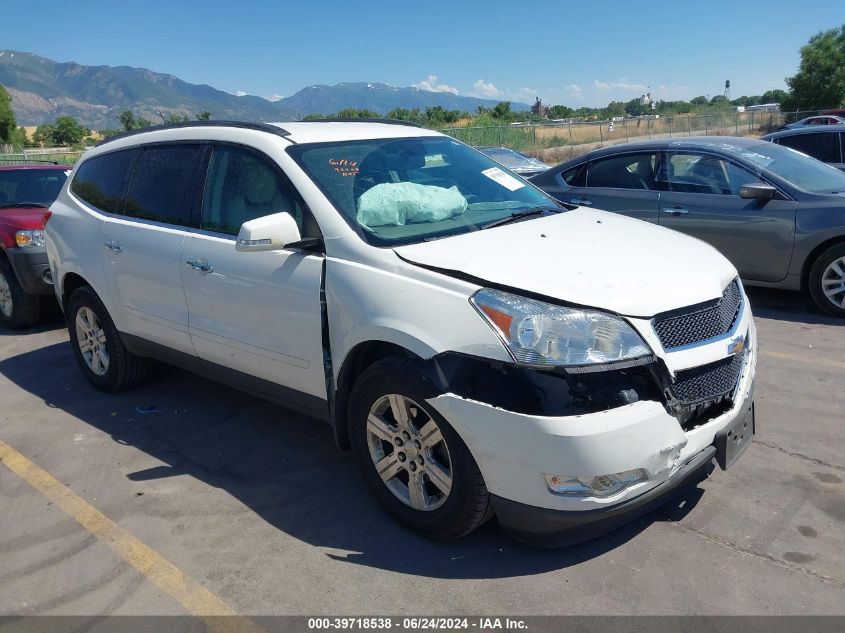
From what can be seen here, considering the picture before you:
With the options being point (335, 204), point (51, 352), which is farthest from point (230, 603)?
point (51, 352)

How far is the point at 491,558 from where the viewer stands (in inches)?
123

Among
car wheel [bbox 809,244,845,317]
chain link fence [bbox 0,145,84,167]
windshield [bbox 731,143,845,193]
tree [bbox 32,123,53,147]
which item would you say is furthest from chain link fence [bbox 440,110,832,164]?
tree [bbox 32,123,53,147]

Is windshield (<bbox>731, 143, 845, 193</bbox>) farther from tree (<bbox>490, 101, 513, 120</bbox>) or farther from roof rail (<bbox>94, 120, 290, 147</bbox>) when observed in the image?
tree (<bbox>490, 101, 513, 120</bbox>)

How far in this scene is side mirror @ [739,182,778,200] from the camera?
6.51 m

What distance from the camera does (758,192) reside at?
21.4ft

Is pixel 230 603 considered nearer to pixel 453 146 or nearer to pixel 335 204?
pixel 335 204

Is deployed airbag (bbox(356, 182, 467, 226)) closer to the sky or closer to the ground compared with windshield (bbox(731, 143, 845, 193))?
closer to the sky

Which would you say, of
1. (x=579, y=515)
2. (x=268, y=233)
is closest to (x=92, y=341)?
(x=268, y=233)

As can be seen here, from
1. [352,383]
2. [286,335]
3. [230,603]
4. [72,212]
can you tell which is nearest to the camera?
[230,603]

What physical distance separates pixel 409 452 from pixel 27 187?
7266 mm

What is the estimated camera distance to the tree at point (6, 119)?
72.4 metres

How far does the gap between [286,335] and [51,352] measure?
14.0 feet

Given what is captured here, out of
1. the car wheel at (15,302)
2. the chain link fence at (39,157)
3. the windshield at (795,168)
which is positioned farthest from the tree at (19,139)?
the windshield at (795,168)

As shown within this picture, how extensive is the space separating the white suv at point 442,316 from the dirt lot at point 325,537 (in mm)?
248
